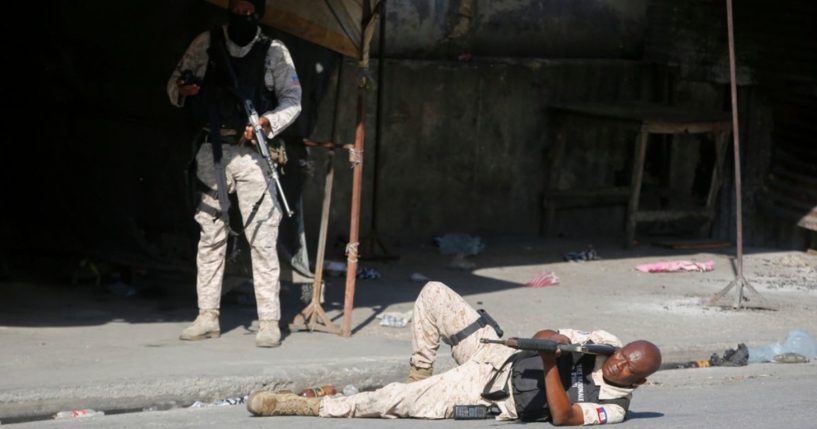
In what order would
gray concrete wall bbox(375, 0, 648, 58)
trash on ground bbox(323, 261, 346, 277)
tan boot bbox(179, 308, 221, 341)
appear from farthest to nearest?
gray concrete wall bbox(375, 0, 648, 58)
trash on ground bbox(323, 261, 346, 277)
tan boot bbox(179, 308, 221, 341)

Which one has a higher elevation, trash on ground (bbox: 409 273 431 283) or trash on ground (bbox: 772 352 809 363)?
trash on ground (bbox: 409 273 431 283)

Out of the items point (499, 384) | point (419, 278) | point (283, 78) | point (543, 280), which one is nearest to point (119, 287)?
point (283, 78)

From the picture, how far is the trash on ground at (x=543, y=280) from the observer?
11.6m

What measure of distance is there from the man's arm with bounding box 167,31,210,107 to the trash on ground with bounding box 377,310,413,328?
2.19 metres

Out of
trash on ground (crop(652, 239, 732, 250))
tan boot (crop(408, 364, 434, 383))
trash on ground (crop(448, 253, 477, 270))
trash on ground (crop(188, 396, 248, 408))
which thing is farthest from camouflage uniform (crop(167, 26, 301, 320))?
trash on ground (crop(652, 239, 732, 250))

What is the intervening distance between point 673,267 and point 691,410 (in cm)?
527

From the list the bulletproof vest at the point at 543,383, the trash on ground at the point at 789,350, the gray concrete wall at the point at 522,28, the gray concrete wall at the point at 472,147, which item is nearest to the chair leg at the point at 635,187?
the gray concrete wall at the point at 472,147

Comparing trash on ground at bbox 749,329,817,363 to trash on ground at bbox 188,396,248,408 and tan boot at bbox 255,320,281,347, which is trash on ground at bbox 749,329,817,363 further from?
trash on ground at bbox 188,396,248,408

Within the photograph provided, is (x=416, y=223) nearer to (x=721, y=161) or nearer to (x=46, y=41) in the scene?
(x=721, y=161)

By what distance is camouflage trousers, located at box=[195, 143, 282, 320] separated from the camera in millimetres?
8383

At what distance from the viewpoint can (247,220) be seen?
27.6 ft

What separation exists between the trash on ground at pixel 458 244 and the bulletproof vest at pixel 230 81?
4812mm

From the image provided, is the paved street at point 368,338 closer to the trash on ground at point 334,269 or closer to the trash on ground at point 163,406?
the trash on ground at point 163,406

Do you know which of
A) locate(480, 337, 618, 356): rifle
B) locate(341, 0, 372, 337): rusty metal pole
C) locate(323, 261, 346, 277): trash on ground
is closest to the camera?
locate(480, 337, 618, 356): rifle
